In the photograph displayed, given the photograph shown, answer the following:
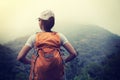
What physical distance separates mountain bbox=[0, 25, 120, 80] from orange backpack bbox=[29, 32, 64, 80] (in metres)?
0.10

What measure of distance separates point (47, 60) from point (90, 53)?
1.81 feet

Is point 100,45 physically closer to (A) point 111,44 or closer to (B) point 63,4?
(A) point 111,44

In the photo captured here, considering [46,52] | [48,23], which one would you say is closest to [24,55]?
[46,52]

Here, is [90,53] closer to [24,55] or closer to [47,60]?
[47,60]

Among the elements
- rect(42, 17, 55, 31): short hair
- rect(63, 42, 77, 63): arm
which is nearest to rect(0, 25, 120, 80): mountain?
rect(63, 42, 77, 63): arm

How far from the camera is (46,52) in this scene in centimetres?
356

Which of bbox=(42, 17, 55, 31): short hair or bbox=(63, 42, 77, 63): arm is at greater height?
bbox=(42, 17, 55, 31): short hair

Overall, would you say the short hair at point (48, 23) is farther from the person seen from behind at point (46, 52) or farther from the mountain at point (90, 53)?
the mountain at point (90, 53)

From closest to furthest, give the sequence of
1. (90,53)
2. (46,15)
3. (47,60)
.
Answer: (47,60) < (46,15) < (90,53)

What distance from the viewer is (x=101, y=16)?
4102mm

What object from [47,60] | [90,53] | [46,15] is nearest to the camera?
[47,60]

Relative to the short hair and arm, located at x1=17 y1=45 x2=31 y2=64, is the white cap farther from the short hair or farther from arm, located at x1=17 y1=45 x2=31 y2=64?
arm, located at x1=17 y1=45 x2=31 y2=64

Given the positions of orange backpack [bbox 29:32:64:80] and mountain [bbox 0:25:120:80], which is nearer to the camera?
orange backpack [bbox 29:32:64:80]

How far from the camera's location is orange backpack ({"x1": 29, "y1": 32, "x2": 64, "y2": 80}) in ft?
11.6
